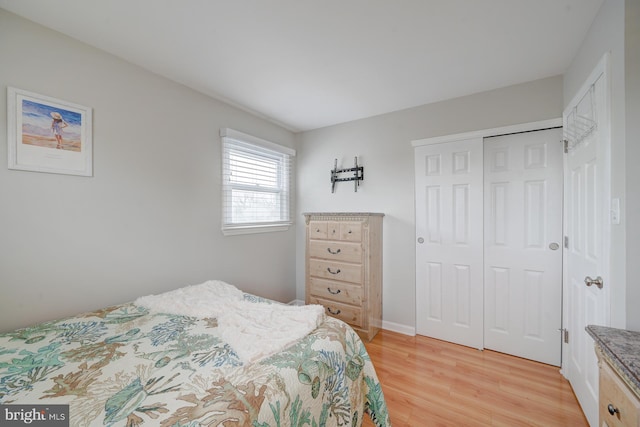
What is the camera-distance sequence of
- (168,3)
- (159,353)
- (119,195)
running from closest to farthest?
(159,353)
(168,3)
(119,195)

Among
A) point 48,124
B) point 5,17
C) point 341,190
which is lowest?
point 341,190

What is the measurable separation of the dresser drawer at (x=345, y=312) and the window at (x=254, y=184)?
46.4 inches

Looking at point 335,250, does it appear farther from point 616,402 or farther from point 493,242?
point 616,402

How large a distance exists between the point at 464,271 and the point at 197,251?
8.71 feet

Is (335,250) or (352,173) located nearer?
(335,250)

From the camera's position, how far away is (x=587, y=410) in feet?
5.19

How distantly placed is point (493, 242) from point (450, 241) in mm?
372

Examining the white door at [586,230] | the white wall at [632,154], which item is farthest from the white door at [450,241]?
the white wall at [632,154]

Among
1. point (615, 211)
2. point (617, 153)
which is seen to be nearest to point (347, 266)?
point (615, 211)

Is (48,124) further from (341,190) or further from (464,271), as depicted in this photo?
(464,271)

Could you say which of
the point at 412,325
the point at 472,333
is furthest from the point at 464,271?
the point at 412,325

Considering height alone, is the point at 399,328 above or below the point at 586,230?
below

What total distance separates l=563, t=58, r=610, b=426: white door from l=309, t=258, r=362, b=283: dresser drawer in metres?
1.65

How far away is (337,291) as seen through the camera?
9.05 ft
